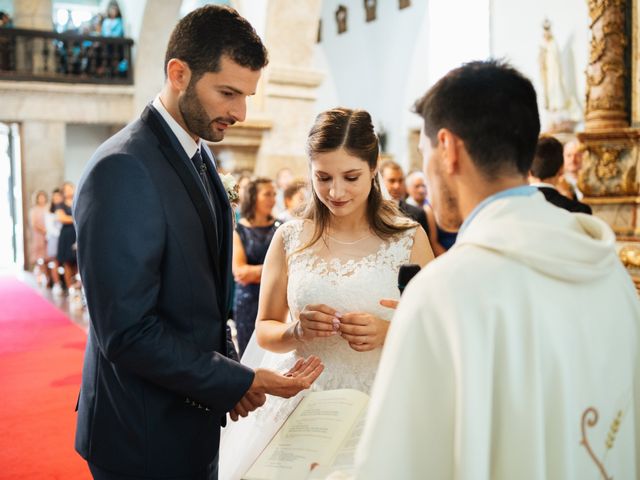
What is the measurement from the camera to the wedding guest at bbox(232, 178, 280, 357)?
5.01 meters

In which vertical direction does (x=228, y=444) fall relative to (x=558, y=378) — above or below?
below

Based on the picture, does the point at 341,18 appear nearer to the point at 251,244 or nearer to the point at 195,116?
the point at 251,244

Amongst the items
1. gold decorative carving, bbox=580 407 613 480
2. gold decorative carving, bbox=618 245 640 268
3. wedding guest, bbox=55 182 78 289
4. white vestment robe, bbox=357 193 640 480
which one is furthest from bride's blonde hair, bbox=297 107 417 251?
wedding guest, bbox=55 182 78 289

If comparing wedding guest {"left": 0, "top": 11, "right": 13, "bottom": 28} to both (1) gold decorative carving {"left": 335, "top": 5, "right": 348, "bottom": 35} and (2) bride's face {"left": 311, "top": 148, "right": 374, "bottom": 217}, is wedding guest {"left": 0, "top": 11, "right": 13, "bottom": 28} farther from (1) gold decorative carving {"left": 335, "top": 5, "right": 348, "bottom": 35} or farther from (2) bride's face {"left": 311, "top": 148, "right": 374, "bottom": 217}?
(2) bride's face {"left": 311, "top": 148, "right": 374, "bottom": 217}

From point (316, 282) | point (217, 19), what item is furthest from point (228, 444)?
point (217, 19)

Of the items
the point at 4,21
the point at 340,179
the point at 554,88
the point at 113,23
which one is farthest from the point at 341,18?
the point at 340,179

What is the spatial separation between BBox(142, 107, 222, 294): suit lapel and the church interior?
2.75 feet

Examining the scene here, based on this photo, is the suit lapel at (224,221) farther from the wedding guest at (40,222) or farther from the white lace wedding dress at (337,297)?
the wedding guest at (40,222)

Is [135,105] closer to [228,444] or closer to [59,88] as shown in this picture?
[59,88]

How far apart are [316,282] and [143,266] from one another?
3.25 feet

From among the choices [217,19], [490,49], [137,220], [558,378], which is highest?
[490,49]

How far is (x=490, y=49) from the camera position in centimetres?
1420

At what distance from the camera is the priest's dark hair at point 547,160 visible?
12.8 ft

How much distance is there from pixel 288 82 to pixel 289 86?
0.05 meters
